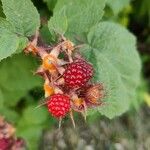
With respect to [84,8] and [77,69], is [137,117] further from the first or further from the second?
[77,69]

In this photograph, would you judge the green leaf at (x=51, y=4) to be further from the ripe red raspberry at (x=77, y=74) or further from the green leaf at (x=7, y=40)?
the ripe red raspberry at (x=77, y=74)

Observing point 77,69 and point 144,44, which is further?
point 144,44

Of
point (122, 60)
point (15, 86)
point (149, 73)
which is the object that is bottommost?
point (149, 73)

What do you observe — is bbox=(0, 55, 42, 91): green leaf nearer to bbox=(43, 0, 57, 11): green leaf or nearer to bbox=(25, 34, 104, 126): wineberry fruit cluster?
bbox=(43, 0, 57, 11): green leaf

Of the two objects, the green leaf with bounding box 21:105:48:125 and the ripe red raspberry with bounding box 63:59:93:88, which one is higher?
the ripe red raspberry with bounding box 63:59:93:88

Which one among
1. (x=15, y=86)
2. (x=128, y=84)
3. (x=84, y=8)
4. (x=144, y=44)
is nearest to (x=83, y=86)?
(x=84, y=8)

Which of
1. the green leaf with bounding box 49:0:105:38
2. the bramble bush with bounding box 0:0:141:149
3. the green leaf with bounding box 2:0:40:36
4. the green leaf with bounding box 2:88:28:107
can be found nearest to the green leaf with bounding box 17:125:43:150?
the bramble bush with bounding box 0:0:141:149

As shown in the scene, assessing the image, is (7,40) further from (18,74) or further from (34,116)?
(34,116)
